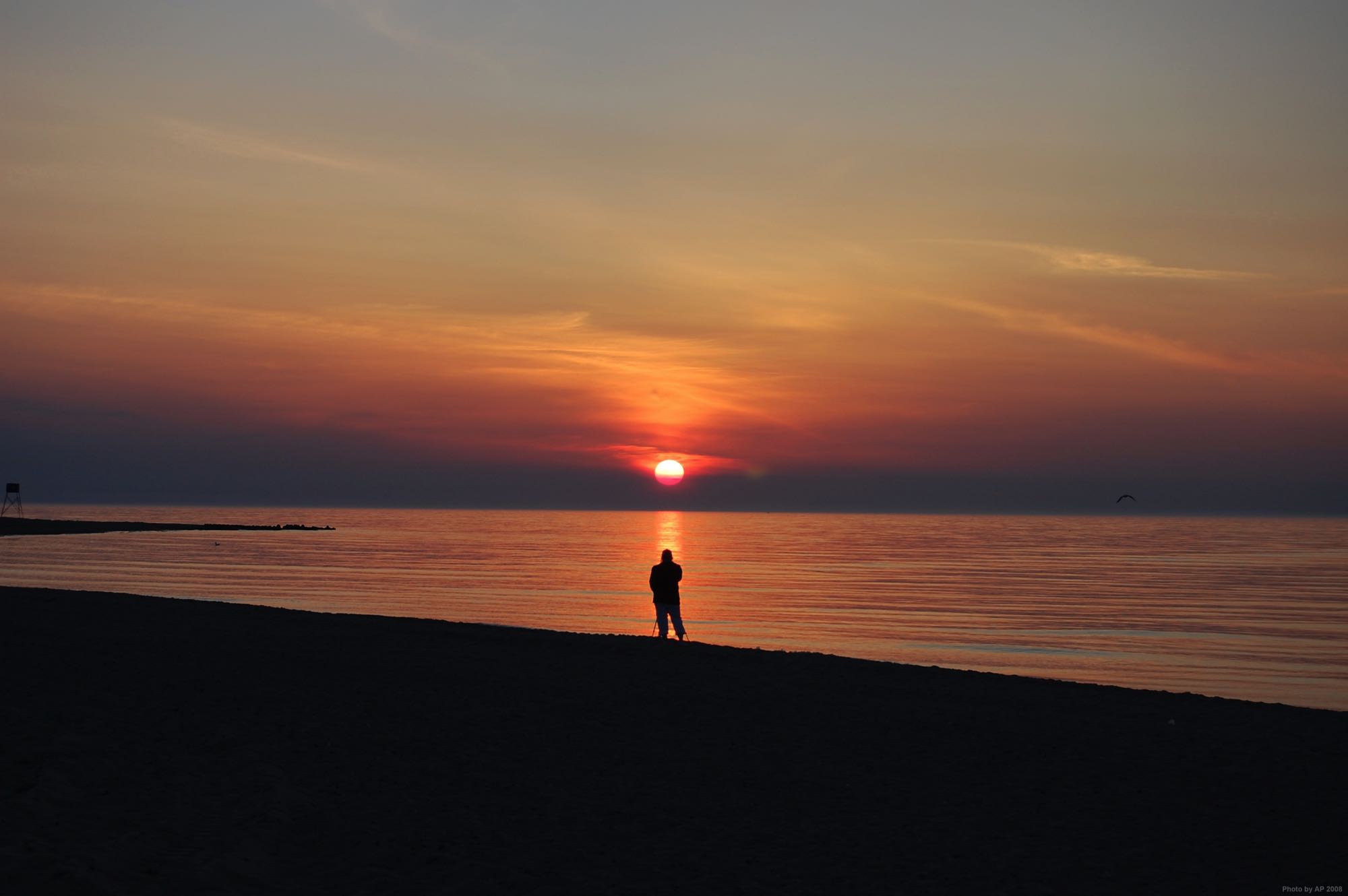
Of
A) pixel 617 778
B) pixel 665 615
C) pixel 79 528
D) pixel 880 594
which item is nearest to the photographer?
pixel 617 778

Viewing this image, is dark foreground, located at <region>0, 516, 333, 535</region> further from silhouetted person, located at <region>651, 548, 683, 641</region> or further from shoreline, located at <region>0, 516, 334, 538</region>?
silhouetted person, located at <region>651, 548, 683, 641</region>

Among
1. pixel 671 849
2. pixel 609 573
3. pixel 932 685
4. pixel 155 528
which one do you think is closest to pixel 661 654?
pixel 932 685

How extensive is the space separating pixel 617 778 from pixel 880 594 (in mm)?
40608

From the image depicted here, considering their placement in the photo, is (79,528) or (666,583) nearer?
(666,583)

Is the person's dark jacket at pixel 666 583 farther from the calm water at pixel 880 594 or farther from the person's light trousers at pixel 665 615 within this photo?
the calm water at pixel 880 594

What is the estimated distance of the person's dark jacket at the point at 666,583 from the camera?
25.5m

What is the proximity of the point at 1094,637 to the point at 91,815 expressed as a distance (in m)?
32.2

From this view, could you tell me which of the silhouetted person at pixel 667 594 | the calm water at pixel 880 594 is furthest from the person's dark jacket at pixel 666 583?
the calm water at pixel 880 594

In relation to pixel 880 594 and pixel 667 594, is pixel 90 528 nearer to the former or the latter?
pixel 880 594

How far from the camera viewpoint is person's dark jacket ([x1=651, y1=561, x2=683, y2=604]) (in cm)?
2550

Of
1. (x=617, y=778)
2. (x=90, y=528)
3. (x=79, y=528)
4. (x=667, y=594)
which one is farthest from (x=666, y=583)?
(x=90, y=528)

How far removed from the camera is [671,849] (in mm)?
Result: 10000

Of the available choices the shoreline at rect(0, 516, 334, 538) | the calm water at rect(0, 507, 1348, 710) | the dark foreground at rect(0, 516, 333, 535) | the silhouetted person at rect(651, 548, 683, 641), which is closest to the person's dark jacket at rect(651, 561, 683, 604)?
the silhouetted person at rect(651, 548, 683, 641)

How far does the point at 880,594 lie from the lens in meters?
51.5
